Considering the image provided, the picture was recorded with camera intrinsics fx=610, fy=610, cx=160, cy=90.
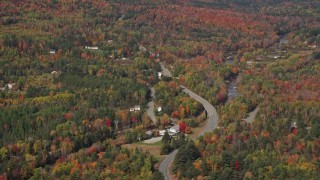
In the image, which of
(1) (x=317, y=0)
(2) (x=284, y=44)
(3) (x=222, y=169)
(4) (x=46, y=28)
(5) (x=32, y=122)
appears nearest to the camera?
(3) (x=222, y=169)

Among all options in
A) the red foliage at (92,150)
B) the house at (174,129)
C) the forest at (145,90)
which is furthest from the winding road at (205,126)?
the red foliage at (92,150)

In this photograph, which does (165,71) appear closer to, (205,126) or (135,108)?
(135,108)

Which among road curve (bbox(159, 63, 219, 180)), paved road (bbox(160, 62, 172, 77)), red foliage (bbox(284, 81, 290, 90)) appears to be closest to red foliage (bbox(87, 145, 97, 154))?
road curve (bbox(159, 63, 219, 180))

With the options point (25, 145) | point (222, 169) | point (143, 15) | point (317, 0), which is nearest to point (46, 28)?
point (143, 15)

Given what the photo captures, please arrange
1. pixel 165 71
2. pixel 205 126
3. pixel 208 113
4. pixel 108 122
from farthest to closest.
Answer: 1. pixel 165 71
2. pixel 208 113
3. pixel 205 126
4. pixel 108 122

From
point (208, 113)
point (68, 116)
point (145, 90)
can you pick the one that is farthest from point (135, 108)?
point (68, 116)

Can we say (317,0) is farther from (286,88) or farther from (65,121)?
(65,121)
